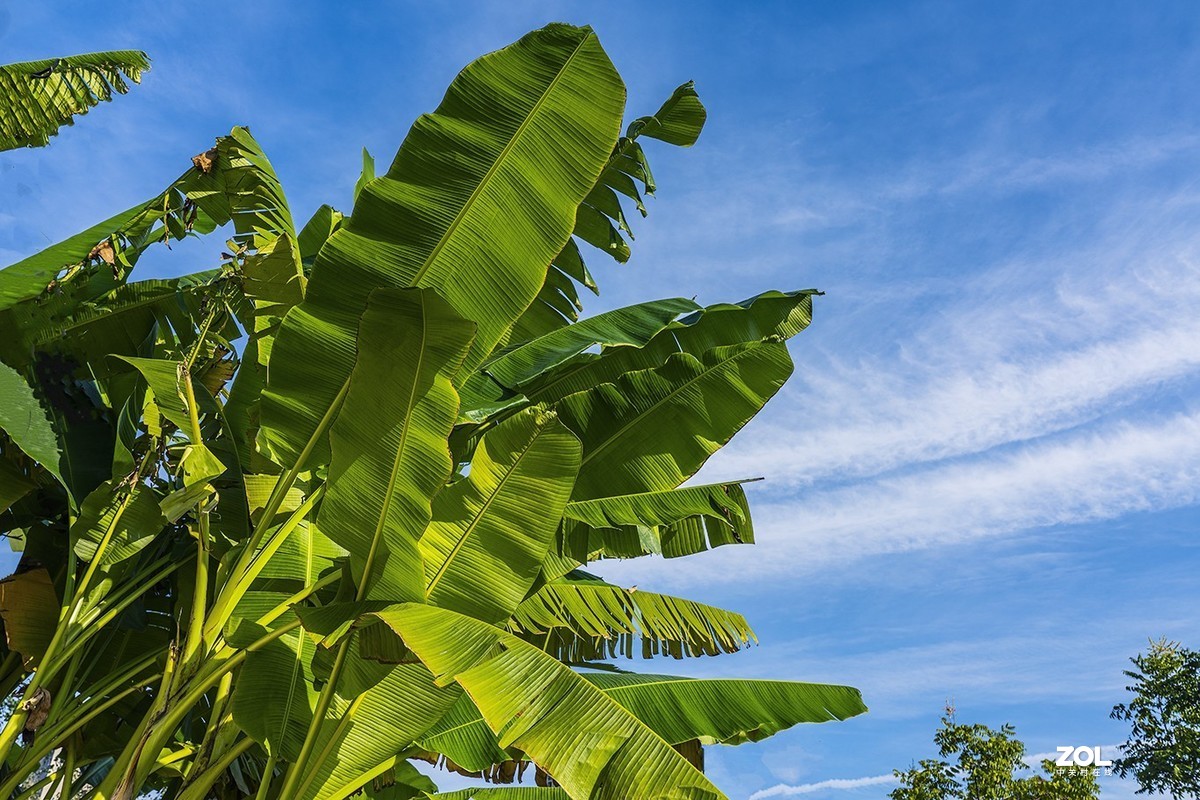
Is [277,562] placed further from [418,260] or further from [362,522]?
[418,260]

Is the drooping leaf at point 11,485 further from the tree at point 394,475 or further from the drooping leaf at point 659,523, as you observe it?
the drooping leaf at point 659,523

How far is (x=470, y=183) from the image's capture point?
306 cm

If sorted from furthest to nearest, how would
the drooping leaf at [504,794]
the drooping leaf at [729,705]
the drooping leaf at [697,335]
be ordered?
the drooping leaf at [697,335] → the drooping leaf at [729,705] → the drooping leaf at [504,794]

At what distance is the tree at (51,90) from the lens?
5.45 metres

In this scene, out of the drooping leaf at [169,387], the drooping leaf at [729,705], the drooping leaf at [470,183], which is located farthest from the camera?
Answer: the drooping leaf at [729,705]

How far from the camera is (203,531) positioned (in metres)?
3.28

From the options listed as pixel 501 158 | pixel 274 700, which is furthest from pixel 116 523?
pixel 501 158

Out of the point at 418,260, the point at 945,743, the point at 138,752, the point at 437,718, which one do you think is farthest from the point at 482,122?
the point at 945,743

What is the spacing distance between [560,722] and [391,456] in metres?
0.92

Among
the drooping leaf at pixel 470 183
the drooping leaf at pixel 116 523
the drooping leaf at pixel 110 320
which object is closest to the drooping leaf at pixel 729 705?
the drooping leaf at pixel 470 183

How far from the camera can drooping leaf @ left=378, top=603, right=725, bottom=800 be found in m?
2.46

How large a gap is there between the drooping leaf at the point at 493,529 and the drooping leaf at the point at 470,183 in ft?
2.12

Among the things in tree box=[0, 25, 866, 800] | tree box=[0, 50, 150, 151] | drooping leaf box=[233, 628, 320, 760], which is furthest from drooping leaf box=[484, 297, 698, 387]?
tree box=[0, 50, 150, 151]

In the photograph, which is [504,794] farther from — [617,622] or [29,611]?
[29,611]
